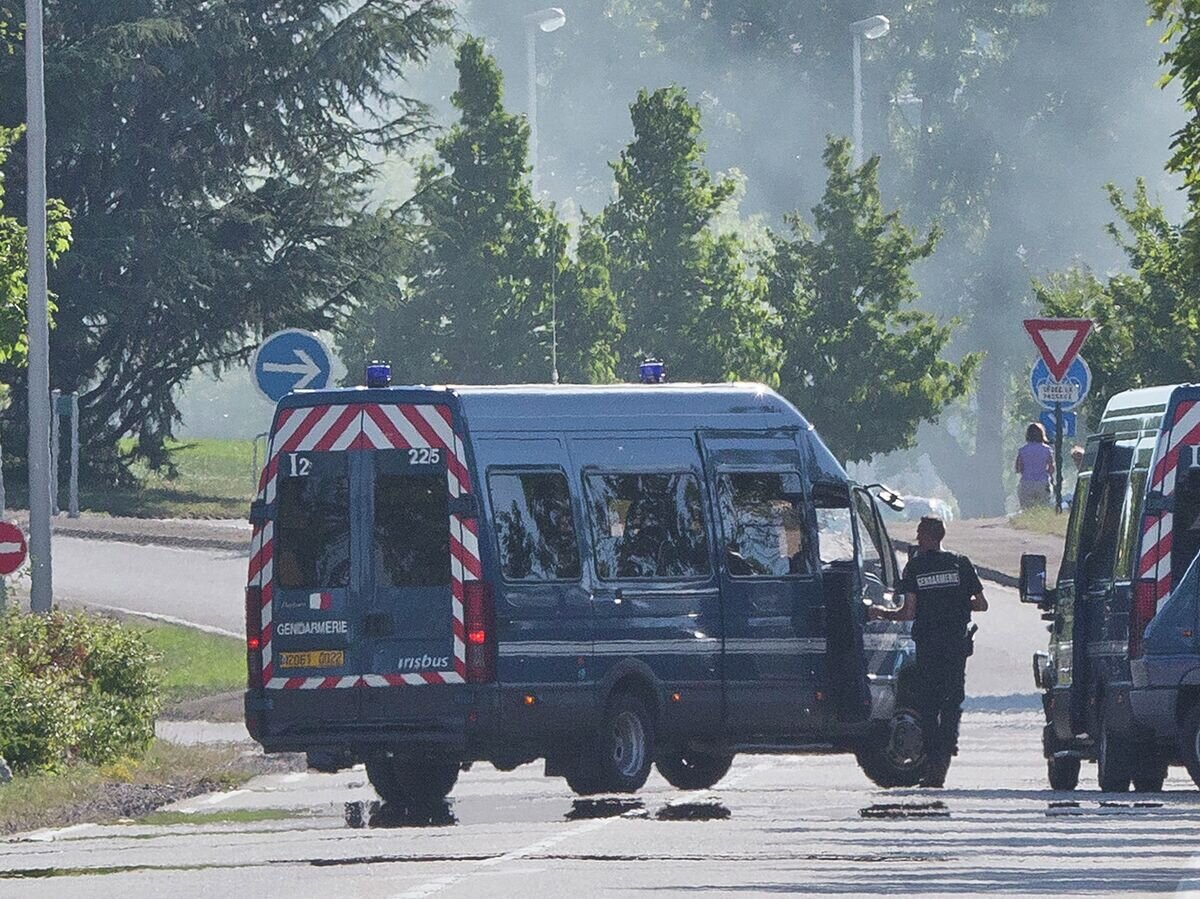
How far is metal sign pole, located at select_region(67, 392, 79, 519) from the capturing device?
141 feet

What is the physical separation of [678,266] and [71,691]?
2863 cm

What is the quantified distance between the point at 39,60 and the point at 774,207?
65.7 meters

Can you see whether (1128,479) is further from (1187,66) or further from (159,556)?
(159,556)

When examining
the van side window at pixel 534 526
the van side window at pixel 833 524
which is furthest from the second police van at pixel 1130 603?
the van side window at pixel 534 526

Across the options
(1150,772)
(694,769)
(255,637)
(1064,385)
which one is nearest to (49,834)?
(255,637)

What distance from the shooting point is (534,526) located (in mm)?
18516

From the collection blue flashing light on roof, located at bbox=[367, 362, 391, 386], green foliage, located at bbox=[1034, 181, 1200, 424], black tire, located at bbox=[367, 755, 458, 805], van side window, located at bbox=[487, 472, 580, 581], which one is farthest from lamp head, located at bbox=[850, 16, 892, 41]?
van side window, located at bbox=[487, 472, 580, 581]

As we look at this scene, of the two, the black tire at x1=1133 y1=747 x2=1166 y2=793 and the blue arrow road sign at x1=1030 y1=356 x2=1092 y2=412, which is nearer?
the black tire at x1=1133 y1=747 x2=1166 y2=793

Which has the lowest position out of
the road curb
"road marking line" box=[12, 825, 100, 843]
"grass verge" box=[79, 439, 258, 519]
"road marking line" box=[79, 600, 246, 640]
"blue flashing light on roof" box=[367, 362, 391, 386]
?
"road marking line" box=[12, 825, 100, 843]

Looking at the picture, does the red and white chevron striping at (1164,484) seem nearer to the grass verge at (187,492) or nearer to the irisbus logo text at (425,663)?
the irisbus logo text at (425,663)

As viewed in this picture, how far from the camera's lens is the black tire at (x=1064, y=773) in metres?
19.5

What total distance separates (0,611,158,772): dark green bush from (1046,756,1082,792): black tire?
5.90 m

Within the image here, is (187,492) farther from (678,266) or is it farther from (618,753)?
(618,753)

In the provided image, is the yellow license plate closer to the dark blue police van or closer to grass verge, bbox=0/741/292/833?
the dark blue police van
